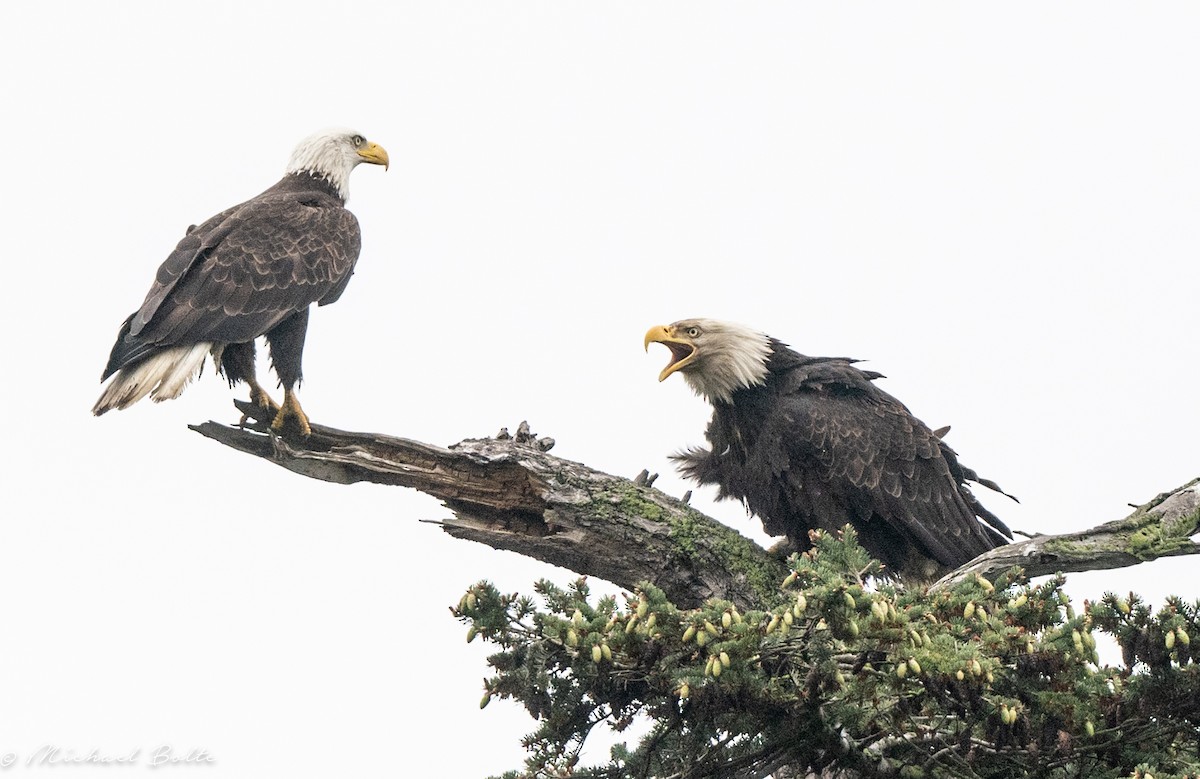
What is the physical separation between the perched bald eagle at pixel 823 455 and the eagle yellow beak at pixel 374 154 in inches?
101

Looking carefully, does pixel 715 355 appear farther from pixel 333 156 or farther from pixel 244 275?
pixel 333 156

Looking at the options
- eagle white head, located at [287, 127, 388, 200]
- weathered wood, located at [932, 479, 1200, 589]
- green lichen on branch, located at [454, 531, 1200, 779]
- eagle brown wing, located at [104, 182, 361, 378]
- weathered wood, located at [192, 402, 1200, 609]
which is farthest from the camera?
eagle white head, located at [287, 127, 388, 200]

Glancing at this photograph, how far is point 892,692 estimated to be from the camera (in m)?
4.55

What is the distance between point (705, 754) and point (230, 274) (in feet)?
13.2

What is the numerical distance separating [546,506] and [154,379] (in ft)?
7.44

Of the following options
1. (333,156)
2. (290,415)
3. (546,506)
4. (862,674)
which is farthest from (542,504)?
(333,156)

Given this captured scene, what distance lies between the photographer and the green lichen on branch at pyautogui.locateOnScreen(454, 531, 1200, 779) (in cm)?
427

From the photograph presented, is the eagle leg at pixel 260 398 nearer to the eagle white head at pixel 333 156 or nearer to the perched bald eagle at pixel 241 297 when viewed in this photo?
the perched bald eagle at pixel 241 297

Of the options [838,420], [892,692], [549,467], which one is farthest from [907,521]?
A: [892,692]

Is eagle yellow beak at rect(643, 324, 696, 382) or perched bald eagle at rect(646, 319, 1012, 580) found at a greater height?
eagle yellow beak at rect(643, 324, 696, 382)

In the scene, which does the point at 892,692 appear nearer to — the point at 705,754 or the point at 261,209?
the point at 705,754

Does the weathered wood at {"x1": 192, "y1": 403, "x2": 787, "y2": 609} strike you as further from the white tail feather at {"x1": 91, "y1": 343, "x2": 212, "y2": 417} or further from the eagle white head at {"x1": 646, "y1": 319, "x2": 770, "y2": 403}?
the eagle white head at {"x1": 646, "y1": 319, "x2": 770, "y2": 403}

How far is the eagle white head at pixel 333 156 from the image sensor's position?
8.62 meters

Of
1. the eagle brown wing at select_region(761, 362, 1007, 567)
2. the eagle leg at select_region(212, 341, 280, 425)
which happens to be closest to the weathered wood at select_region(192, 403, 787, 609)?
the eagle leg at select_region(212, 341, 280, 425)
